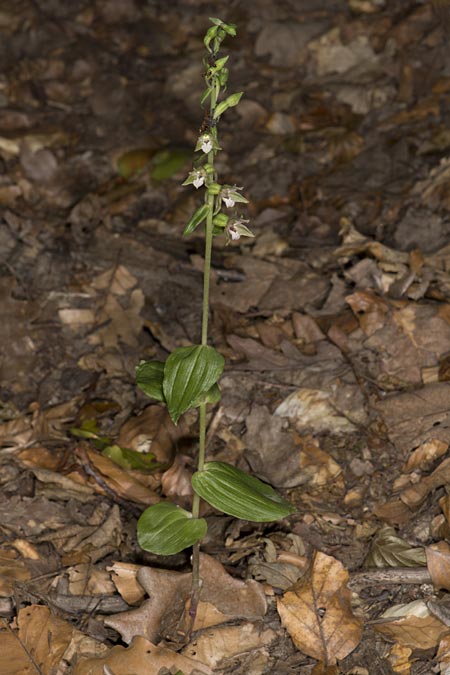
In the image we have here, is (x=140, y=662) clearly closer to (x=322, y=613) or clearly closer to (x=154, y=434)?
(x=322, y=613)

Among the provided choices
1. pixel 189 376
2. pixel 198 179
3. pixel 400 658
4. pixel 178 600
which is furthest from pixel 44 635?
pixel 198 179

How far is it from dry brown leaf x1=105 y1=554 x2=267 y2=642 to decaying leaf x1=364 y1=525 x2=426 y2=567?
504 millimetres

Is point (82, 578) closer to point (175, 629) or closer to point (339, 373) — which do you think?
point (175, 629)

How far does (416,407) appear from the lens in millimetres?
3914

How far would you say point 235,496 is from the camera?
2.98 meters

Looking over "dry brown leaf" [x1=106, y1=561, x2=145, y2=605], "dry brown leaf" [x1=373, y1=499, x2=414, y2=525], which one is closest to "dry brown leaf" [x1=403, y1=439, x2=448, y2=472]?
"dry brown leaf" [x1=373, y1=499, x2=414, y2=525]

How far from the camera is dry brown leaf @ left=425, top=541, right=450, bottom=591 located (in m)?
3.15

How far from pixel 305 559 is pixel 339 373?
1136 mm

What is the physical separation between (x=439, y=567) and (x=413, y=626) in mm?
260

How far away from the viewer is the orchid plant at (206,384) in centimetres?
273

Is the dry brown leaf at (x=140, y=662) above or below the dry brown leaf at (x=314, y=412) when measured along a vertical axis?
below

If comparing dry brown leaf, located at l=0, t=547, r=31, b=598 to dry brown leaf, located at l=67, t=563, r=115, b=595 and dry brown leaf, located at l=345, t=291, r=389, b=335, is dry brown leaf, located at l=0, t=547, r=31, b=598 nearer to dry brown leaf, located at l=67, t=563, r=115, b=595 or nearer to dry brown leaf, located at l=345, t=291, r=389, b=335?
dry brown leaf, located at l=67, t=563, r=115, b=595

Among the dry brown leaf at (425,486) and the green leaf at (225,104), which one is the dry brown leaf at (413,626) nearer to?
→ the dry brown leaf at (425,486)

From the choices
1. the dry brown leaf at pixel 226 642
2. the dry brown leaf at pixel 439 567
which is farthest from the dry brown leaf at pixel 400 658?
the dry brown leaf at pixel 226 642
